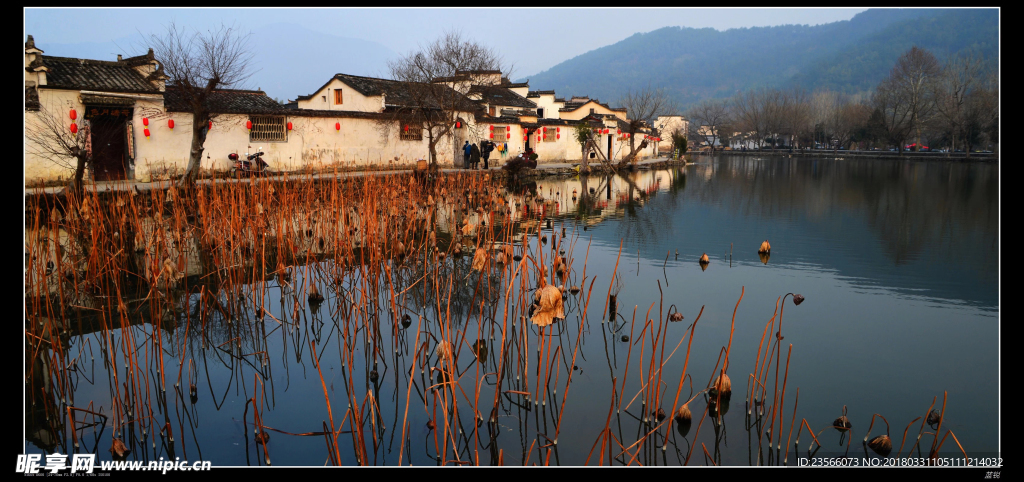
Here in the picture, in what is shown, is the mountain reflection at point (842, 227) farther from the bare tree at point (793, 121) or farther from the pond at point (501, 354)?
the bare tree at point (793, 121)

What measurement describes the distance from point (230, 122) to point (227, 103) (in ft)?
2.54

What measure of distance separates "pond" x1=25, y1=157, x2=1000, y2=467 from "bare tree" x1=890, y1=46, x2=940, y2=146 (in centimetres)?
4089

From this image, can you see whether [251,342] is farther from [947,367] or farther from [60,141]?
[60,141]

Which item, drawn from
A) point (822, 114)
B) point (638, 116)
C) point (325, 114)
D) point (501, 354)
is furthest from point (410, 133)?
point (822, 114)

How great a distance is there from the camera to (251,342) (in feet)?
15.5

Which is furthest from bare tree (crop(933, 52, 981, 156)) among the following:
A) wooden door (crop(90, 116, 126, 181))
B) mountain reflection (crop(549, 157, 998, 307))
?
wooden door (crop(90, 116, 126, 181))

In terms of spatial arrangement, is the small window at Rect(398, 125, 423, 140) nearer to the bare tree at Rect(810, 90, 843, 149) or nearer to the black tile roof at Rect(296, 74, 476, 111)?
the black tile roof at Rect(296, 74, 476, 111)

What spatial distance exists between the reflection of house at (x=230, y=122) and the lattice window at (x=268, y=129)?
0.03 m

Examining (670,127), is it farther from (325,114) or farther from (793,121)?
(325,114)

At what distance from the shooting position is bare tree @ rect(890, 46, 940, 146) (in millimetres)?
42875

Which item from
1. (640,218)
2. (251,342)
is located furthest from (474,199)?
(251,342)

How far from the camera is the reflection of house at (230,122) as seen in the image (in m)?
13.0

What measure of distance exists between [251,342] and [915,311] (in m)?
5.89

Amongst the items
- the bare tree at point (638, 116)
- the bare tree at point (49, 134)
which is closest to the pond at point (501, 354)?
the bare tree at point (49, 134)
